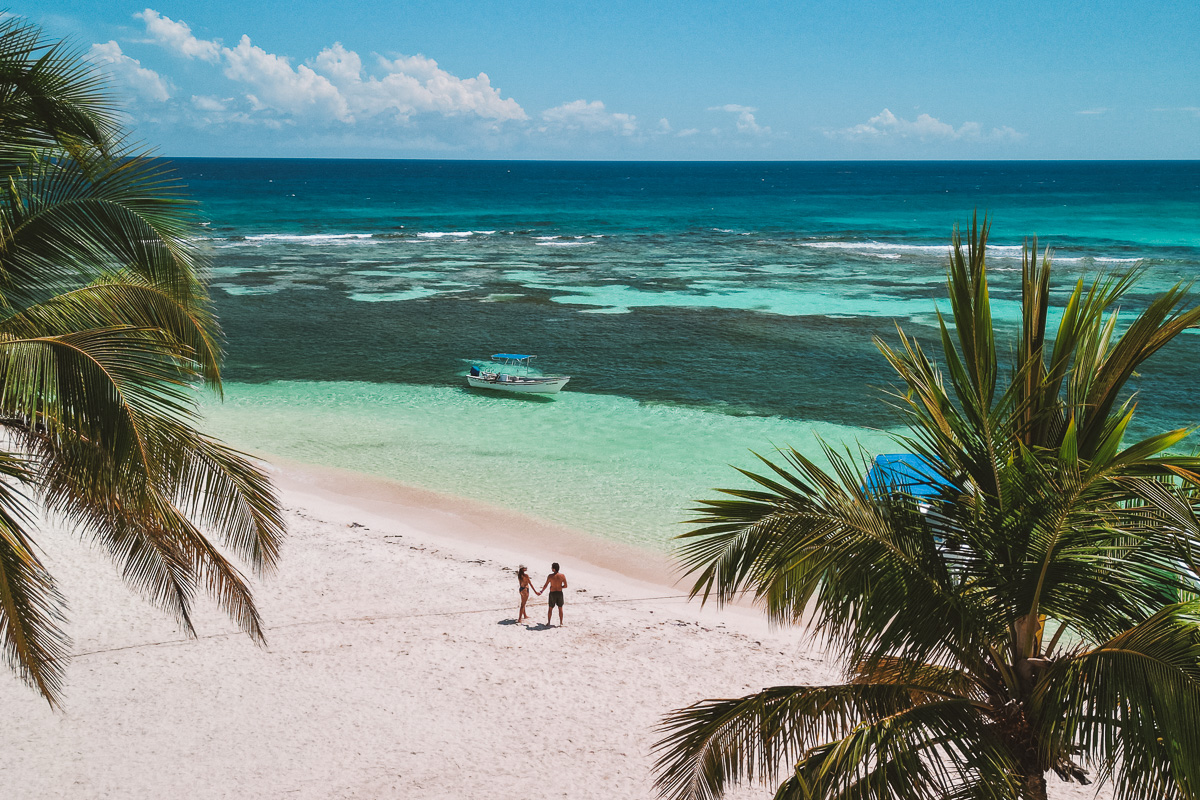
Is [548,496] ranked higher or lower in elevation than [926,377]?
lower

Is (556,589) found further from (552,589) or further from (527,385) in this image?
(527,385)

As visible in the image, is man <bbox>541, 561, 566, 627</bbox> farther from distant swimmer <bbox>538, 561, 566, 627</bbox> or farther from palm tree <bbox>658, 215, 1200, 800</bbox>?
palm tree <bbox>658, 215, 1200, 800</bbox>

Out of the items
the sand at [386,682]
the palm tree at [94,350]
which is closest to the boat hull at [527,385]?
the sand at [386,682]

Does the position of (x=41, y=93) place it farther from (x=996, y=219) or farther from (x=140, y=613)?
(x=996, y=219)

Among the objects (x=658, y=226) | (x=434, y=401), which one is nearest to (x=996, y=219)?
(x=658, y=226)

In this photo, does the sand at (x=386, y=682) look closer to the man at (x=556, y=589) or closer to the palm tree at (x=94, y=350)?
the man at (x=556, y=589)

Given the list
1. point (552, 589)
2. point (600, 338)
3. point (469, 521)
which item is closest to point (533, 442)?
point (469, 521)
